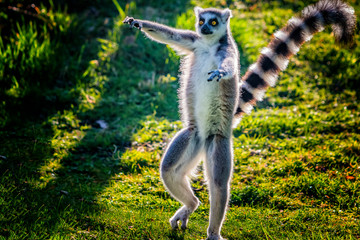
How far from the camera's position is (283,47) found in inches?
160

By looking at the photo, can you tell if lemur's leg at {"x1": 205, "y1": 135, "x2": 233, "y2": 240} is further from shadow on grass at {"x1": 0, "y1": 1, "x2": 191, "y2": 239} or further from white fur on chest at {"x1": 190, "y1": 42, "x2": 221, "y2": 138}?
shadow on grass at {"x1": 0, "y1": 1, "x2": 191, "y2": 239}

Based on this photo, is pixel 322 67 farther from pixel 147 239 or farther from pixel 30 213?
pixel 30 213

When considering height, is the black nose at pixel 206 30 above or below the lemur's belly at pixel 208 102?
above

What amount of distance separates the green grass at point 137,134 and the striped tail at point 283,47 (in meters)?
1.09

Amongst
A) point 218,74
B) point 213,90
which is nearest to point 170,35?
point 213,90

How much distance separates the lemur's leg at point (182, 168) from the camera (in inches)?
133

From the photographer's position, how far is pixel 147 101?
20.0ft

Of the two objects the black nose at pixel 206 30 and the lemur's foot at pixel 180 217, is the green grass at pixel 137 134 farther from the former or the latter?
the black nose at pixel 206 30

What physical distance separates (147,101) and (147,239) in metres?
3.07

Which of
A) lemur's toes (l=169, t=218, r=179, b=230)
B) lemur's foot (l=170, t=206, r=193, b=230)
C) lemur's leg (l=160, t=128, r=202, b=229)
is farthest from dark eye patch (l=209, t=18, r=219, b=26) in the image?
lemur's toes (l=169, t=218, r=179, b=230)

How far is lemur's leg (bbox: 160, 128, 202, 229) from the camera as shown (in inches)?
133

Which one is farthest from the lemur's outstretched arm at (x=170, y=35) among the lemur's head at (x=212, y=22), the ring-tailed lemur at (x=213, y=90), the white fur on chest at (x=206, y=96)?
the white fur on chest at (x=206, y=96)

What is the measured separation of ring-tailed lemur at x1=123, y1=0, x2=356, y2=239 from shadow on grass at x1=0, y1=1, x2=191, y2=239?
1.88 ft

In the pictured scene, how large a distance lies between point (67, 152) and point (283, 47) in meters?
2.91
